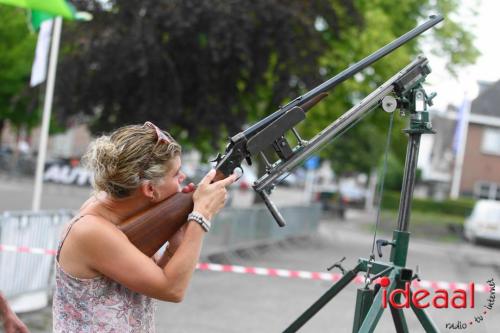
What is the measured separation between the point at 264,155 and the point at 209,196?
263 mm

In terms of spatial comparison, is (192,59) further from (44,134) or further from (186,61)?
(44,134)

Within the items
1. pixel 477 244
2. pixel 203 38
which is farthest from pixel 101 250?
pixel 477 244

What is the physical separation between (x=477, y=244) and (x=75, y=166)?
17.8 m

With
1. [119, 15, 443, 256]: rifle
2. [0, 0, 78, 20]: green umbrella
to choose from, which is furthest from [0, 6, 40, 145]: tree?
[119, 15, 443, 256]: rifle

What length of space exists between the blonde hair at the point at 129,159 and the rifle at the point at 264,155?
112 millimetres

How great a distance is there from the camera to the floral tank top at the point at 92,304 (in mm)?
2338

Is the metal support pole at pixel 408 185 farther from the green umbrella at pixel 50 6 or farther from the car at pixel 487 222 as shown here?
A: the car at pixel 487 222

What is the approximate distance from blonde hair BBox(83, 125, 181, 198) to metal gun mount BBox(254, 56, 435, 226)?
0.34m

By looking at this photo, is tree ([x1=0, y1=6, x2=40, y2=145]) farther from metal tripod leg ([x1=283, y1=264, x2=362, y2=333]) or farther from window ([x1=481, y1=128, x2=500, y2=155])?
window ([x1=481, y1=128, x2=500, y2=155])

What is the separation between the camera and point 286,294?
9.88m

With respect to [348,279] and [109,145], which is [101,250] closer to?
[109,145]

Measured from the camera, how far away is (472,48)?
23.2 m

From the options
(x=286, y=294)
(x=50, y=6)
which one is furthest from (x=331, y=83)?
(x=286, y=294)

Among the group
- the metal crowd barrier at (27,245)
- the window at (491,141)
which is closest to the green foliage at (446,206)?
the window at (491,141)
